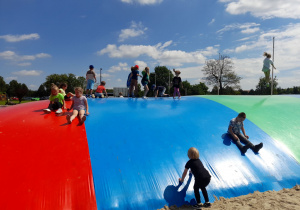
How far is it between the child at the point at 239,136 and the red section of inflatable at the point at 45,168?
12.0ft

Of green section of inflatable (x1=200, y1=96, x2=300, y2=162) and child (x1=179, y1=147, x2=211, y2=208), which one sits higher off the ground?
green section of inflatable (x1=200, y1=96, x2=300, y2=162)

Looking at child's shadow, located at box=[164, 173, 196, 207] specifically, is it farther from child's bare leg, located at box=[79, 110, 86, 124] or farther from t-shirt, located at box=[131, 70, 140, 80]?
t-shirt, located at box=[131, 70, 140, 80]

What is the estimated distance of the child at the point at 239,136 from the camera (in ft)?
15.9

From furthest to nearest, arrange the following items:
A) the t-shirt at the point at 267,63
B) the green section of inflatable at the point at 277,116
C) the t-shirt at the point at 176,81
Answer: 1. the t-shirt at the point at 267,63
2. the t-shirt at the point at 176,81
3. the green section of inflatable at the point at 277,116

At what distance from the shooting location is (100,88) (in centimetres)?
998

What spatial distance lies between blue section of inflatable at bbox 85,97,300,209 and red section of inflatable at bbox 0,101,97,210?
0.25 meters

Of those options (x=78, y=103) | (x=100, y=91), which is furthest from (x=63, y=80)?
(x=78, y=103)

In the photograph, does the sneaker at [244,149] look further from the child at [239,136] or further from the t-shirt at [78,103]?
the t-shirt at [78,103]

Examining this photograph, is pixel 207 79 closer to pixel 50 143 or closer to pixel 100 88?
pixel 100 88

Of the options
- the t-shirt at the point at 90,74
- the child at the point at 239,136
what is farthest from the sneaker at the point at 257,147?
the t-shirt at the point at 90,74

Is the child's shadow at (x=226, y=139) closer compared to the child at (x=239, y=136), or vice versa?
the child at (x=239, y=136)

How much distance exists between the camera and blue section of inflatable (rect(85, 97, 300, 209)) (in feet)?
11.7

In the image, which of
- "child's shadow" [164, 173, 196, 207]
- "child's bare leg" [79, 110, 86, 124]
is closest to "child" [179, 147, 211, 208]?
"child's shadow" [164, 173, 196, 207]

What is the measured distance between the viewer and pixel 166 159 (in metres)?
4.24
